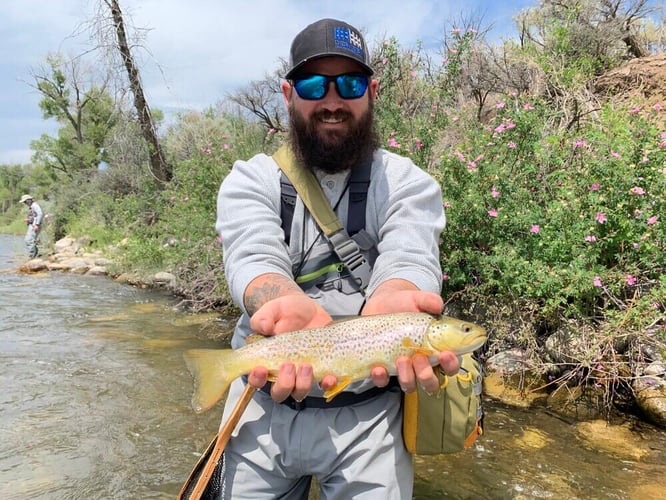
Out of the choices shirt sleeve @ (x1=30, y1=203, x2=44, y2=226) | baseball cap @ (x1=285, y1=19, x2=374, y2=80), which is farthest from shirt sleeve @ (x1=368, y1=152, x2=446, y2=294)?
shirt sleeve @ (x1=30, y1=203, x2=44, y2=226)

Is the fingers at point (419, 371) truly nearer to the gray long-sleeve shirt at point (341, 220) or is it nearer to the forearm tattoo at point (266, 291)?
the gray long-sleeve shirt at point (341, 220)

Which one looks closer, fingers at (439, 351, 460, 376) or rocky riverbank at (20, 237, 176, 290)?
fingers at (439, 351, 460, 376)

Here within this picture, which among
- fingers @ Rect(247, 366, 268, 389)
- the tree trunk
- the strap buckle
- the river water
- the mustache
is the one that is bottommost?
the river water

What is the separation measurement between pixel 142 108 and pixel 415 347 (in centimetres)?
1502

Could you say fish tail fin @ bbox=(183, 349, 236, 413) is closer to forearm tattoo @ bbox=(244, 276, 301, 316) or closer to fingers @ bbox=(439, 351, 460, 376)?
forearm tattoo @ bbox=(244, 276, 301, 316)

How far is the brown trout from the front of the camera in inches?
74.9

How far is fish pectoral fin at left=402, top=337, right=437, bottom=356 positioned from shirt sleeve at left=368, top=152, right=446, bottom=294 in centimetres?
27

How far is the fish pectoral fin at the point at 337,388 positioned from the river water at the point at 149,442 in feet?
7.56

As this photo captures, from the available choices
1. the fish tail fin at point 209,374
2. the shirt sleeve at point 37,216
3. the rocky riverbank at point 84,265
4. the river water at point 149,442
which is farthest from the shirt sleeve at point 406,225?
the shirt sleeve at point 37,216

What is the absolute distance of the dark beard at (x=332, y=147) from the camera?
236cm

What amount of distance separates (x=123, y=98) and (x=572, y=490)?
14.6 m

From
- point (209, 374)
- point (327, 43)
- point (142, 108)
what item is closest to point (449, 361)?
point (209, 374)

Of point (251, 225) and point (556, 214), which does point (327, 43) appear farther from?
point (556, 214)

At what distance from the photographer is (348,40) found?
232 cm
